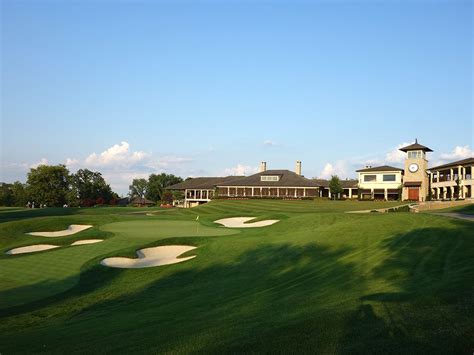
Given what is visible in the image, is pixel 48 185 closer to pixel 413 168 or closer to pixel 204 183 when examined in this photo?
pixel 204 183

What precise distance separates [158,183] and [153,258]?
129292 millimetres

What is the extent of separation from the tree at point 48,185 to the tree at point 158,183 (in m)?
46.9

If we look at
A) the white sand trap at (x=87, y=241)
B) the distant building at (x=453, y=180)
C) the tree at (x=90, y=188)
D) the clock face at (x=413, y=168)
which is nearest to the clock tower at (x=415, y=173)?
the clock face at (x=413, y=168)

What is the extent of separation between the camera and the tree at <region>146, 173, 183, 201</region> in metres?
151

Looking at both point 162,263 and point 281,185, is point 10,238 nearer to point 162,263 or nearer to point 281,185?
point 162,263

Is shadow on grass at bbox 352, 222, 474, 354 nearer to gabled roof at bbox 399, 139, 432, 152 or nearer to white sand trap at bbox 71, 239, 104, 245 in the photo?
white sand trap at bbox 71, 239, 104, 245

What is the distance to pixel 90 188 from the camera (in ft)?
372

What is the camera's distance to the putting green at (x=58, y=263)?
1794cm

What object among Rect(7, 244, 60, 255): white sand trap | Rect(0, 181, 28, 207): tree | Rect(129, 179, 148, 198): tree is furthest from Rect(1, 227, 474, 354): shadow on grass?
Rect(129, 179, 148, 198): tree

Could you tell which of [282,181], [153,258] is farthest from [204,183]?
[153,258]

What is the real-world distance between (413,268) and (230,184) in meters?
72.8

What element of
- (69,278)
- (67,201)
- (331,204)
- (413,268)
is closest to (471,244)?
(413,268)

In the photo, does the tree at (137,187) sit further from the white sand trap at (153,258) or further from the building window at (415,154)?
the white sand trap at (153,258)

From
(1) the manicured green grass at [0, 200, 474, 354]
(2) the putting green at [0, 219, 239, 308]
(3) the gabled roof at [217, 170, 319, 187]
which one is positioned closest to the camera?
(1) the manicured green grass at [0, 200, 474, 354]
